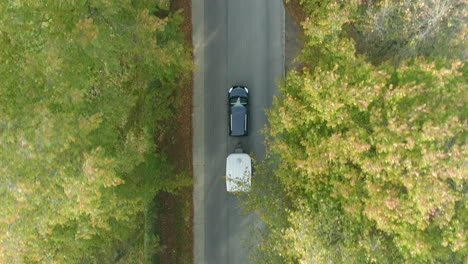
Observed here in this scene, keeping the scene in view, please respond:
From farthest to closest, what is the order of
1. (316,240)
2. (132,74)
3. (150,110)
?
(150,110), (132,74), (316,240)

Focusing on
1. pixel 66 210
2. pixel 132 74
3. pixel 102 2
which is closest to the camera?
pixel 66 210

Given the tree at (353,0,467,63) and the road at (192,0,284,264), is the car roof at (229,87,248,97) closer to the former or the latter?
the road at (192,0,284,264)

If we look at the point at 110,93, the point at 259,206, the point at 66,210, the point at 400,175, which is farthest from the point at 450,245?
the point at 110,93

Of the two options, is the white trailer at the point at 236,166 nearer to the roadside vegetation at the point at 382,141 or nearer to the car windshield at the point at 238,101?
the car windshield at the point at 238,101

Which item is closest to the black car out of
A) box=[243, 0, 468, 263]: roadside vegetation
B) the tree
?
box=[243, 0, 468, 263]: roadside vegetation

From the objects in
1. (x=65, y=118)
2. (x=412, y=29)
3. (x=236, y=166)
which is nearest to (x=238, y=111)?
(x=236, y=166)

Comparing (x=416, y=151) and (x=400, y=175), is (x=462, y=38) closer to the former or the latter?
(x=416, y=151)
